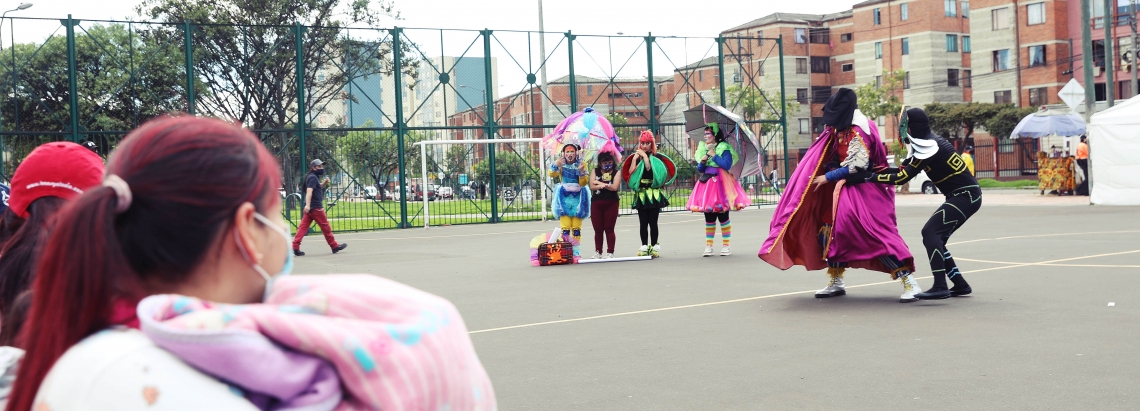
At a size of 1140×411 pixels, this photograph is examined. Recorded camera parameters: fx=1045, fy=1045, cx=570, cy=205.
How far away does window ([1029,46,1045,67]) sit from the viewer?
59500 mm

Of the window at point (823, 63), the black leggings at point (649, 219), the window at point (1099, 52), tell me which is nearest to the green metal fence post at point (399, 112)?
the black leggings at point (649, 219)

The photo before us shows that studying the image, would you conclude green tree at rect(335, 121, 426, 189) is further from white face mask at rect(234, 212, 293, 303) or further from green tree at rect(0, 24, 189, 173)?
white face mask at rect(234, 212, 293, 303)

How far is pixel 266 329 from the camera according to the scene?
50.1 inches

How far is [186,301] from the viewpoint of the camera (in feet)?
4.34

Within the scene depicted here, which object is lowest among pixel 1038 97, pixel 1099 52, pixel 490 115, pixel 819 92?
pixel 490 115

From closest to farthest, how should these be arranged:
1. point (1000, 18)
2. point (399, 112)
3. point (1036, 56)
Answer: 1. point (399, 112)
2. point (1036, 56)
3. point (1000, 18)

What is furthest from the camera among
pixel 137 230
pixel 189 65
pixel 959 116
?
pixel 959 116

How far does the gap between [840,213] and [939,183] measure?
992 mm

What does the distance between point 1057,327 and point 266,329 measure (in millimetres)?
6872

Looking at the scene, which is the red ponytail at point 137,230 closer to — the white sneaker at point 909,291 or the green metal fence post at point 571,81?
the white sneaker at point 909,291

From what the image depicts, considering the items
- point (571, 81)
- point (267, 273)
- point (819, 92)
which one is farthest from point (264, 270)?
point (819, 92)

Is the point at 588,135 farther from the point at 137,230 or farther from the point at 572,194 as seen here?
the point at 137,230

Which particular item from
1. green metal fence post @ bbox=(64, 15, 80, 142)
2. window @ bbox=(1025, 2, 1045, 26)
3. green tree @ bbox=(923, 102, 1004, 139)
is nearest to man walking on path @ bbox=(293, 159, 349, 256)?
green metal fence post @ bbox=(64, 15, 80, 142)

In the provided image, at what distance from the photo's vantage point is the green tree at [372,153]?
24.7 metres
